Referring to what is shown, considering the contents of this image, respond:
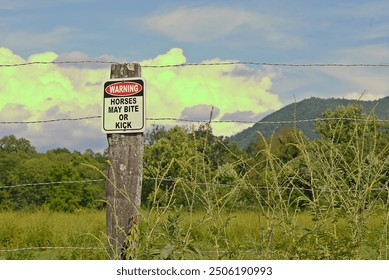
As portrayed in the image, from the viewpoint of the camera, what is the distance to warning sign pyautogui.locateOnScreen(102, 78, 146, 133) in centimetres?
592

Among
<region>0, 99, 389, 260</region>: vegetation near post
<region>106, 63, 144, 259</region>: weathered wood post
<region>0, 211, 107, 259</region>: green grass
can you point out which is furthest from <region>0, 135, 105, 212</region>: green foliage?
<region>106, 63, 144, 259</region>: weathered wood post

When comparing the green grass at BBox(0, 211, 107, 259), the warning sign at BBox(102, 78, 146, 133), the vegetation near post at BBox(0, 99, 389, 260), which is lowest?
→ the green grass at BBox(0, 211, 107, 259)

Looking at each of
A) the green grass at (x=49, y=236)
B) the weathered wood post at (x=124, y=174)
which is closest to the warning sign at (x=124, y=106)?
the weathered wood post at (x=124, y=174)

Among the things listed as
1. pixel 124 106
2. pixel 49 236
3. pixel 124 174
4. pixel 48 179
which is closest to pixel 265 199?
pixel 124 174

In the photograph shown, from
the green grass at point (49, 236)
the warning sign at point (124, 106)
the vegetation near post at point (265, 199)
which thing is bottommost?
the green grass at point (49, 236)

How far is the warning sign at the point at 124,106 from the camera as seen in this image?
592 centimetres

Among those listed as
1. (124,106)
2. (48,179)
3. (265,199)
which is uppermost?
(124,106)

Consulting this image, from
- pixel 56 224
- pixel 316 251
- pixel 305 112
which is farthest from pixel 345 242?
pixel 305 112

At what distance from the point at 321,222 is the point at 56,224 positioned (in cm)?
584

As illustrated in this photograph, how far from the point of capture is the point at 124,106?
596 centimetres

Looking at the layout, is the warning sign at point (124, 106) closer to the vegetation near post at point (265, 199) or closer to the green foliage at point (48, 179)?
the vegetation near post at point (265, 199)

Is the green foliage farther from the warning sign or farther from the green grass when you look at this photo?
the warning sign

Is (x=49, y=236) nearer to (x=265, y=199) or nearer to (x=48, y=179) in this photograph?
(x=265, y=199)

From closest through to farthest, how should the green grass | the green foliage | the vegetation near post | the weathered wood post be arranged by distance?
the vegetation near post < the weathered wood post < the green grass < the green foliage
